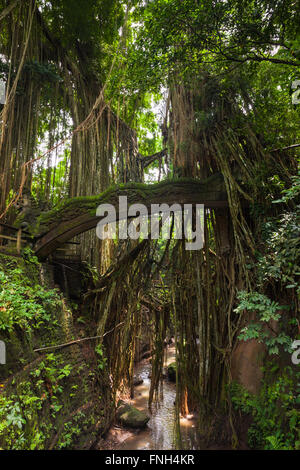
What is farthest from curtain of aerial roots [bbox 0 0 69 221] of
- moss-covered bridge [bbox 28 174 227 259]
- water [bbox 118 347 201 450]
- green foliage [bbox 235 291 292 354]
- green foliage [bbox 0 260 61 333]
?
water [bbox 118 347 201 450]

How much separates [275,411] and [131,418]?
189 cm

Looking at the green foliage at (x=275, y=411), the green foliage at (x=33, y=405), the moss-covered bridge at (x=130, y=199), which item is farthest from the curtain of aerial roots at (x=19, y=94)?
the green foliage at (x=275, y=411)

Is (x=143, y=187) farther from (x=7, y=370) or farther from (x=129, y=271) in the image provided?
(x=7, y=370)

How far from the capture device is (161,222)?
3.24 m

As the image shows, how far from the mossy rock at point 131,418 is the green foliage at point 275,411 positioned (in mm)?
1375

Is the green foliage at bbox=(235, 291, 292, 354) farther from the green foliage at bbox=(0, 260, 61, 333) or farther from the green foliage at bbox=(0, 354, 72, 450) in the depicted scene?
the green foliage at bbox=(0, 260, 61, 333)

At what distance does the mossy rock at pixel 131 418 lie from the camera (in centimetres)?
342

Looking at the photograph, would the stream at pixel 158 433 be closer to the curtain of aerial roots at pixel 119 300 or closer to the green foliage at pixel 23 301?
the curtain of aerial roots at pixel 119 300

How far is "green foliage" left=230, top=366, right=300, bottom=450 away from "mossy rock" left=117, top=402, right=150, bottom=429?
1375 mm

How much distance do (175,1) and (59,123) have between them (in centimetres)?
328

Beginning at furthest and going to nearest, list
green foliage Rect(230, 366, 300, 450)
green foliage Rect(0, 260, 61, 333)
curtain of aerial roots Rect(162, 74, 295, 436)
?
1. curtain of aerial roots Rect(162, 74, 295, 436)
2. green foliage Rect(0, 260, 61, 333)
3. green foliage Rect(230, 366, 300, 450)

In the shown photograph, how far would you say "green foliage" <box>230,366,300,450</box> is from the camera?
7.00 ft

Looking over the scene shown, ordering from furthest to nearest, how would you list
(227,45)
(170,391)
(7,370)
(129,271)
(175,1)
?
(170,391) → (129,271) → (227,45) → (175,1) → (7,370)

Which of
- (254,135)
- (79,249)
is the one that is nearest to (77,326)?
(79,249)
